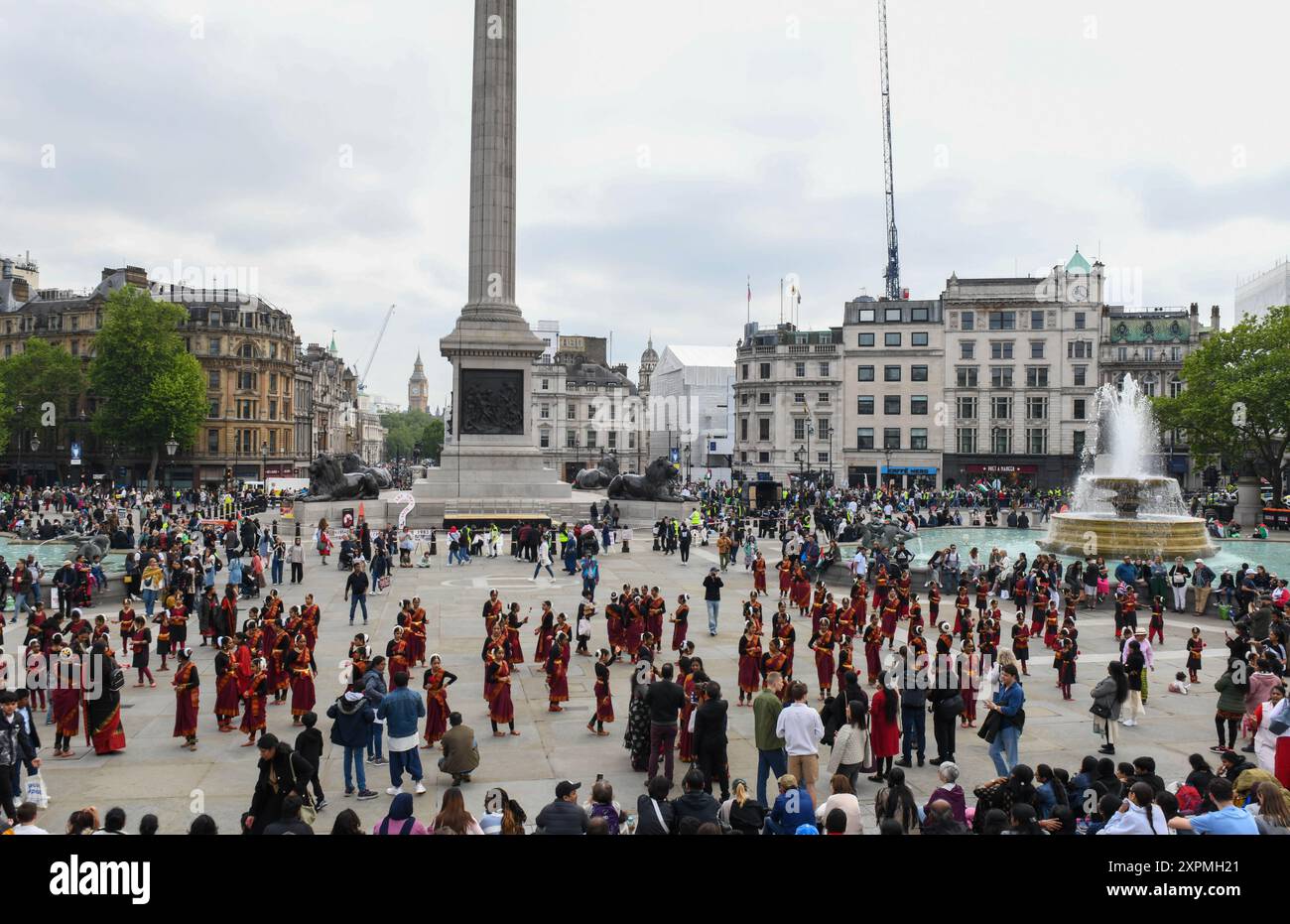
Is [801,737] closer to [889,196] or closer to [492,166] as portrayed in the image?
[492,166]

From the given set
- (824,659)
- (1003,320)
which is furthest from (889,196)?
(824,659)

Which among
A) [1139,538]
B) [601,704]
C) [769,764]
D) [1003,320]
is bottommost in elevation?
[769,764]

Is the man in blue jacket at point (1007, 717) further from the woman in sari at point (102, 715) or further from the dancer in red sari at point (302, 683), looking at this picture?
the woman in sari at point (102, 715)

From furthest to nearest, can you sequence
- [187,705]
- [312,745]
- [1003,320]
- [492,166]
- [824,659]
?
1. [1003,320]
2. [492,166]
3. [824,659]
4. [187,705]
5. [312,745]

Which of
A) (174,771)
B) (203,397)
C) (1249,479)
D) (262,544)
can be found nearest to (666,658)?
(174,771)

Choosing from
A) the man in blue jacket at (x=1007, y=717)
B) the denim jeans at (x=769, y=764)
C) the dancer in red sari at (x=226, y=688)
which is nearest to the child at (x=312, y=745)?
the dancer in red sari at (x=226, y=688)

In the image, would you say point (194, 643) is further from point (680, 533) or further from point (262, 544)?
point (680, 533)

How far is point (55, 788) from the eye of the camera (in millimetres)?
11484

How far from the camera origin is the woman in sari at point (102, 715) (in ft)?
41.5

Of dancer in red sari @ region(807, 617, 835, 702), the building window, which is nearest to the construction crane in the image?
the building window

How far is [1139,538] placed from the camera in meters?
32.5

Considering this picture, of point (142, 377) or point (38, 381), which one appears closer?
point (142, 377)

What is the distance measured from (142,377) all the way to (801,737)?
75.7 metres

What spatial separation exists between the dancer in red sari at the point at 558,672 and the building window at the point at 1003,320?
76373mm
